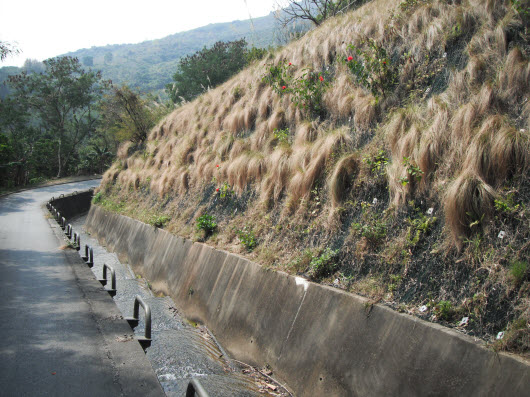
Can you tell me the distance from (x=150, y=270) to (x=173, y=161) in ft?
14.8

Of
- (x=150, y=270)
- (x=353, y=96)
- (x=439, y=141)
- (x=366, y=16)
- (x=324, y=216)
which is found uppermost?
(x=366, y=16)

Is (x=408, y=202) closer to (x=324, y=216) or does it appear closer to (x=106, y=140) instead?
(x=324, y=216)

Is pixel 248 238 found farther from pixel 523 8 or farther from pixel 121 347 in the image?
pixel 523 8

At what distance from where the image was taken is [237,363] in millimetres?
5391

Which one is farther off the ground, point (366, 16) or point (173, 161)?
point (366, 16)

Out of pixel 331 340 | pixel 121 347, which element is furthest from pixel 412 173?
pixel 121 347

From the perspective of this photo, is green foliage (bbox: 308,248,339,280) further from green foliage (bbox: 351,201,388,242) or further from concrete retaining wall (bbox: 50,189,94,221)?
concrete retaining wall (bbox: 50,189,94,221)

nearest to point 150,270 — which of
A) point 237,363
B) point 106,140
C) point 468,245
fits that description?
point 237,363

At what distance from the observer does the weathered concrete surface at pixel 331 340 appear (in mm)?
2988

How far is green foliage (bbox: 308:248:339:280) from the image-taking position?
196 inches

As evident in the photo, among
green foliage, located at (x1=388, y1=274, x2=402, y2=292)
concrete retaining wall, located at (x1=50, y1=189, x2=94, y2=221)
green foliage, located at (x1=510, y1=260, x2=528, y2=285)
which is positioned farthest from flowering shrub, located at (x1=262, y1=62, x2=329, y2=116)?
concrete retaining wall, located at (x1=50, y1=189, x2=94, y2=221)

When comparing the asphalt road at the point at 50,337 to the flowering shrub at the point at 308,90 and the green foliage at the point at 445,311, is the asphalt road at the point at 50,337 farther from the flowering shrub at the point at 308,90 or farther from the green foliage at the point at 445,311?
the flowering shrub at the point at 308,90

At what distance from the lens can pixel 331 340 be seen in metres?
4.16

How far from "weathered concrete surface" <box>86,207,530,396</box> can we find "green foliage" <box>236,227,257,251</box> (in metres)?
0.30
